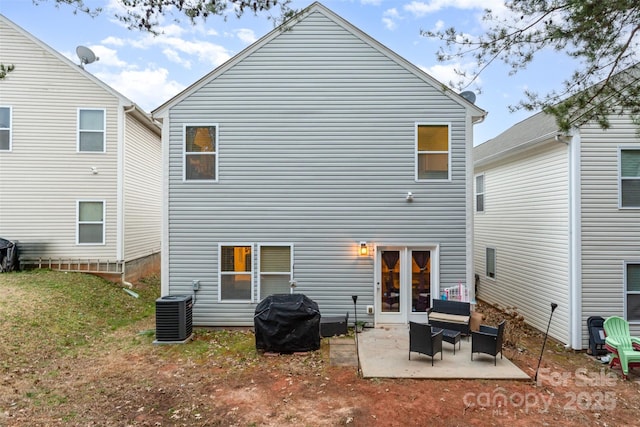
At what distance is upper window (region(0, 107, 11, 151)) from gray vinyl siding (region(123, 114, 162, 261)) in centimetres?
363

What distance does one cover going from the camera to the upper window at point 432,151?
8688 mm

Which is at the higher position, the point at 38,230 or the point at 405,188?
the point at 405,188

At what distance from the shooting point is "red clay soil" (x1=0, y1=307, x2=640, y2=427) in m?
4.67

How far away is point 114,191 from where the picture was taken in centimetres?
1161

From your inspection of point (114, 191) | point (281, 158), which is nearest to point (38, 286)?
point (114, 191)

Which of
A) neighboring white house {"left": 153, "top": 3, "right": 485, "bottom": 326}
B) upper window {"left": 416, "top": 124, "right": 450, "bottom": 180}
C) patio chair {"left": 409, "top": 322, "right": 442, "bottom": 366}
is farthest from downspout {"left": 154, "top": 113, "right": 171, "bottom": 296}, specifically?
upper window {"left": 416, "top": 124, "right": 450, "bottom": 180}

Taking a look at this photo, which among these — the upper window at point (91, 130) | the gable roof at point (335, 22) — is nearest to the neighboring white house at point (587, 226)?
the gable roof at point (335, 22)

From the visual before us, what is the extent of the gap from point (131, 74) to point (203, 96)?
31.5ft

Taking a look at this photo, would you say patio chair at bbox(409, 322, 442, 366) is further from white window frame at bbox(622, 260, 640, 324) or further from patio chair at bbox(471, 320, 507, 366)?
white window frame at bbox(622, 260, 640, 324)

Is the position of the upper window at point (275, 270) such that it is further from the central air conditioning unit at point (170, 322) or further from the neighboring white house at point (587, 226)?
the neighboring white house at point (587, 226)

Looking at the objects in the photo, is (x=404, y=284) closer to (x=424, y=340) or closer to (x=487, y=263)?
(x=424, y=340)

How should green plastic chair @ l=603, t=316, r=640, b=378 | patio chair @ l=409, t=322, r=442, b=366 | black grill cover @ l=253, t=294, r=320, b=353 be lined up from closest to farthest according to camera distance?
1. patio chair @ l=409, t=322, r=442, b=366
2. green plastic chair @ l=603, t=316, r=640, b=378
3. black grill cover @ l=253, t=294, r=320, b=353

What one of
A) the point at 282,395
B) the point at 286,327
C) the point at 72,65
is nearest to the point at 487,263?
the point at 286,327

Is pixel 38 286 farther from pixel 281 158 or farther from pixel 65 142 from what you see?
pixel 281 158
